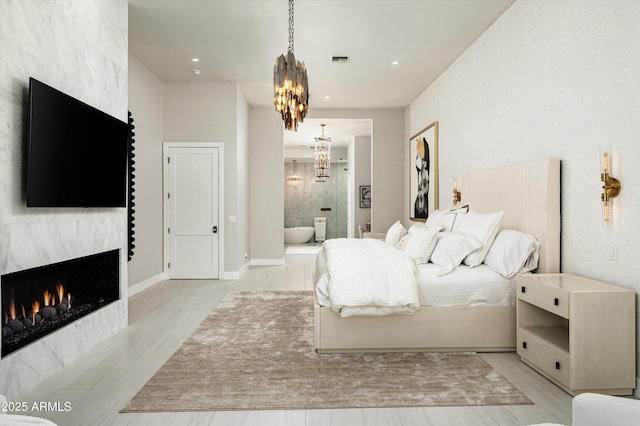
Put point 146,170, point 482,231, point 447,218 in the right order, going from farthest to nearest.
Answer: point 146,170
point 447,218
point 482,231

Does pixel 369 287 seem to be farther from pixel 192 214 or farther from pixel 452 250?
pixel 192 214

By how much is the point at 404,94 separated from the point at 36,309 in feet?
18.9

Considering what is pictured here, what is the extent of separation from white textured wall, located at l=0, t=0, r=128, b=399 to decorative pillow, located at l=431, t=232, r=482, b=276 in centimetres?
272

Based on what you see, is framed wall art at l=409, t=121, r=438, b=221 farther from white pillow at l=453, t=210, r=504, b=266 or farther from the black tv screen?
the black tv screen

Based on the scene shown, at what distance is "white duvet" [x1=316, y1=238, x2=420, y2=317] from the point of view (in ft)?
8.97

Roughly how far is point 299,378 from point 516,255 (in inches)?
74.2

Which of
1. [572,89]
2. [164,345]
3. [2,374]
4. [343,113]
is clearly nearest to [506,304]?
[572,89]

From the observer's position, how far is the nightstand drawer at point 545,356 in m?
2.27

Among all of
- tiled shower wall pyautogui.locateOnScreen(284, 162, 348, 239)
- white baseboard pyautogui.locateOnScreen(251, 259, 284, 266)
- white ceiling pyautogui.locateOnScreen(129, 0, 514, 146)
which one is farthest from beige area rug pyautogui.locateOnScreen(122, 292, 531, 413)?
tiled shower wall pyautogui.locateOnScreen(284, 162, 348, 239)

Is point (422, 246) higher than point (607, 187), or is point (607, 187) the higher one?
point (607, 187)

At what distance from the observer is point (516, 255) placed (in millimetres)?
2965

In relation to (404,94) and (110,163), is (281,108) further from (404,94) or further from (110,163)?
(404,94)

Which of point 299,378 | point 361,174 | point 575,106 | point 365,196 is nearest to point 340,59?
point 575,106

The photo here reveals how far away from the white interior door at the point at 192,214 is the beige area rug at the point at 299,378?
110 inches
